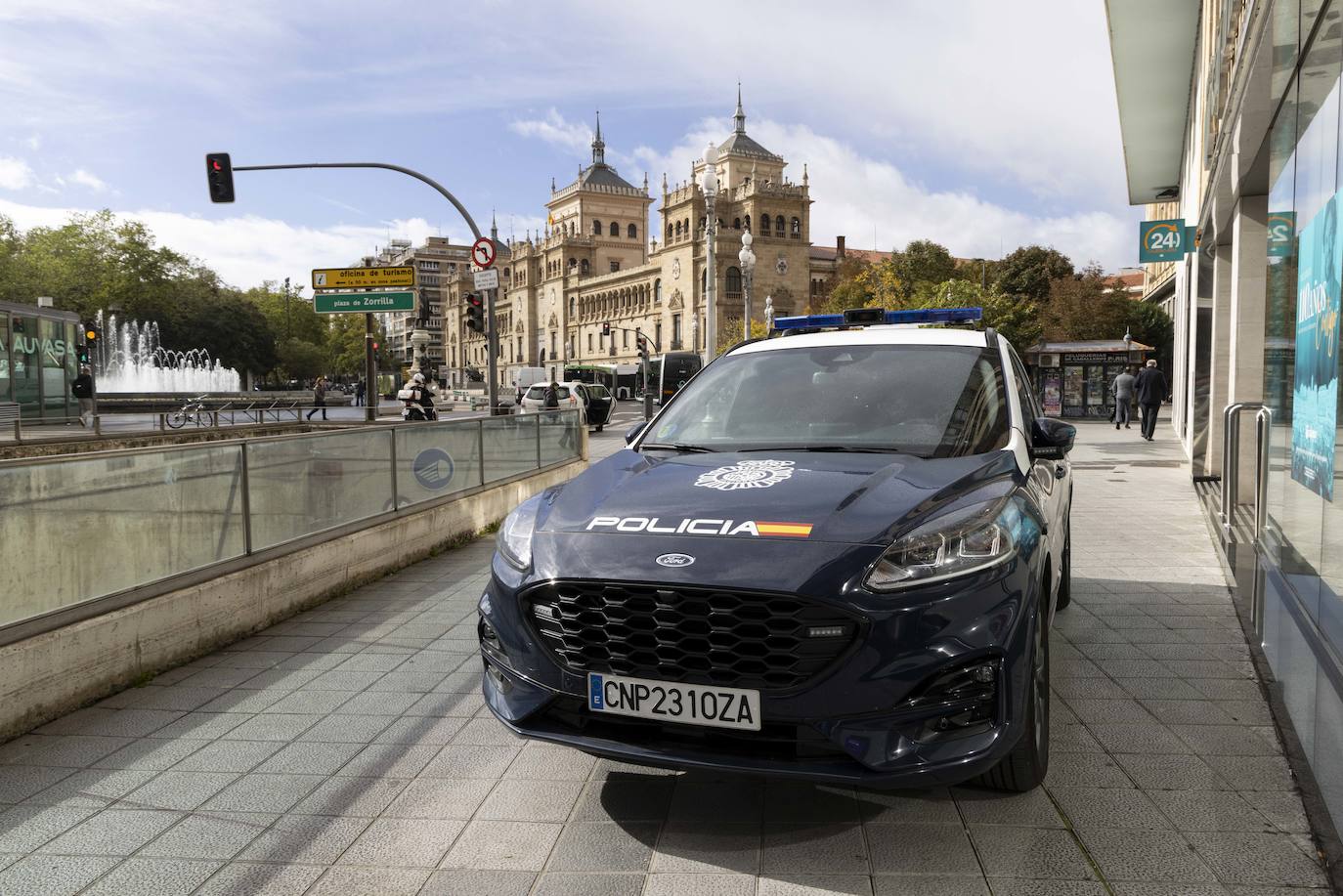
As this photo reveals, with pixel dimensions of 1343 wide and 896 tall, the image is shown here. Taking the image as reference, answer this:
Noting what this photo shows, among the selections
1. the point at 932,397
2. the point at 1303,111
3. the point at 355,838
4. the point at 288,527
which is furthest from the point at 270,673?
A: the point at 1303,111

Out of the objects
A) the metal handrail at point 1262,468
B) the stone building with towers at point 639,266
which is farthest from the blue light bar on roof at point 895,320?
the stone building with towers at point 639,266

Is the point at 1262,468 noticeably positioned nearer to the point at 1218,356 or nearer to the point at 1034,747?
the point at 1034,747

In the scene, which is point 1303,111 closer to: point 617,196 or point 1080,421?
point 1080,421

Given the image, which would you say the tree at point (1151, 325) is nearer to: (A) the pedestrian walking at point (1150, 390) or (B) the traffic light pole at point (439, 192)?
(A) the pedestrian walking at point (1150, 390)

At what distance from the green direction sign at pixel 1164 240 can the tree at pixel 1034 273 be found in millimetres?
58738

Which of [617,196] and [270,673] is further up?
[617,196]

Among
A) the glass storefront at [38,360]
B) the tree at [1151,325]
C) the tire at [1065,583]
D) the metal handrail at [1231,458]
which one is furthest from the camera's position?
the tree at [1151,325]

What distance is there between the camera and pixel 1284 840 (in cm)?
319

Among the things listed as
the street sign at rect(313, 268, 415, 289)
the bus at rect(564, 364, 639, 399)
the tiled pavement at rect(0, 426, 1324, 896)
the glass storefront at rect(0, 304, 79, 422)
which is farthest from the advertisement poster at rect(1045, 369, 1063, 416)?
the bus at rect(564, 364, 639, 399)

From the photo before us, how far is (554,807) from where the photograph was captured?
11.7ft

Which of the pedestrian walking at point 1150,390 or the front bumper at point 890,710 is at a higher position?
the pedestrian walking at point 1150,390

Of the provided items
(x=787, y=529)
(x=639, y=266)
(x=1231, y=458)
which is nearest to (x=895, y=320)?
(x=787, y=529)

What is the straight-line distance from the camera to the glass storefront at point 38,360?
2709 cm

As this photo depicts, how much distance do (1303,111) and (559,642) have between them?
4.45 m
